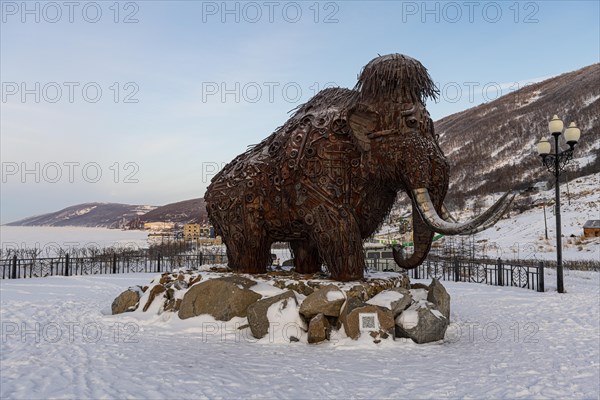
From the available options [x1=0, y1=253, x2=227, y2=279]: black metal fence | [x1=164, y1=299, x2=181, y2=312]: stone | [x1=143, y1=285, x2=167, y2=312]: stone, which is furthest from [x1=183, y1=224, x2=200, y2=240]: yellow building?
[x1=164, y1=299, x2=181, y2=312]: stone

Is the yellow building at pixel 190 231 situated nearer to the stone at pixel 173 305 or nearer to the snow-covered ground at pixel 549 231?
the snow-covered ground at pixel 549 231

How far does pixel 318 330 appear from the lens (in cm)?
572

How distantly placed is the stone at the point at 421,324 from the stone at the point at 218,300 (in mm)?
2064

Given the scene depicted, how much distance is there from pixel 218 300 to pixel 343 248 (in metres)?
2.00

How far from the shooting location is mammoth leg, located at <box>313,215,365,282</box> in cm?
644

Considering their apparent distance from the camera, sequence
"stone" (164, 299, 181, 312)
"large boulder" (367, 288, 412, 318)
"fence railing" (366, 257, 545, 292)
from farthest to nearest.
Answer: "fence railing" (366, 257, 545, 292), "stone" (164, 299, 181, 312), "large boulder" (367, 288, 412, 318)

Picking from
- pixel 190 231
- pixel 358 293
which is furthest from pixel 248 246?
pixel 190 231

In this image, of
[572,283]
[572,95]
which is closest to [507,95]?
[572,95]

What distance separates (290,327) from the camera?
5867 mm

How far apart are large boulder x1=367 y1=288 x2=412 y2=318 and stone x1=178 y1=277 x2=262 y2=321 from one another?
5.61ft

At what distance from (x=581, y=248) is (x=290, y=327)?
22.9 meters

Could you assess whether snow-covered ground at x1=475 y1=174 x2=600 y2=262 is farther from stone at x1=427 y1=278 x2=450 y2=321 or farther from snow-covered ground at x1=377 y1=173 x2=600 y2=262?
stone at x1=427 y1=278 x2=450 y2=321

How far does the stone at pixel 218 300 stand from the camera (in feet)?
21.1

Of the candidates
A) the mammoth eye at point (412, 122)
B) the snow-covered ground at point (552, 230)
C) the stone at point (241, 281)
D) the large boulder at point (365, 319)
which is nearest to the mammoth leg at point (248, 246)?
the stone at point (241, 281)
